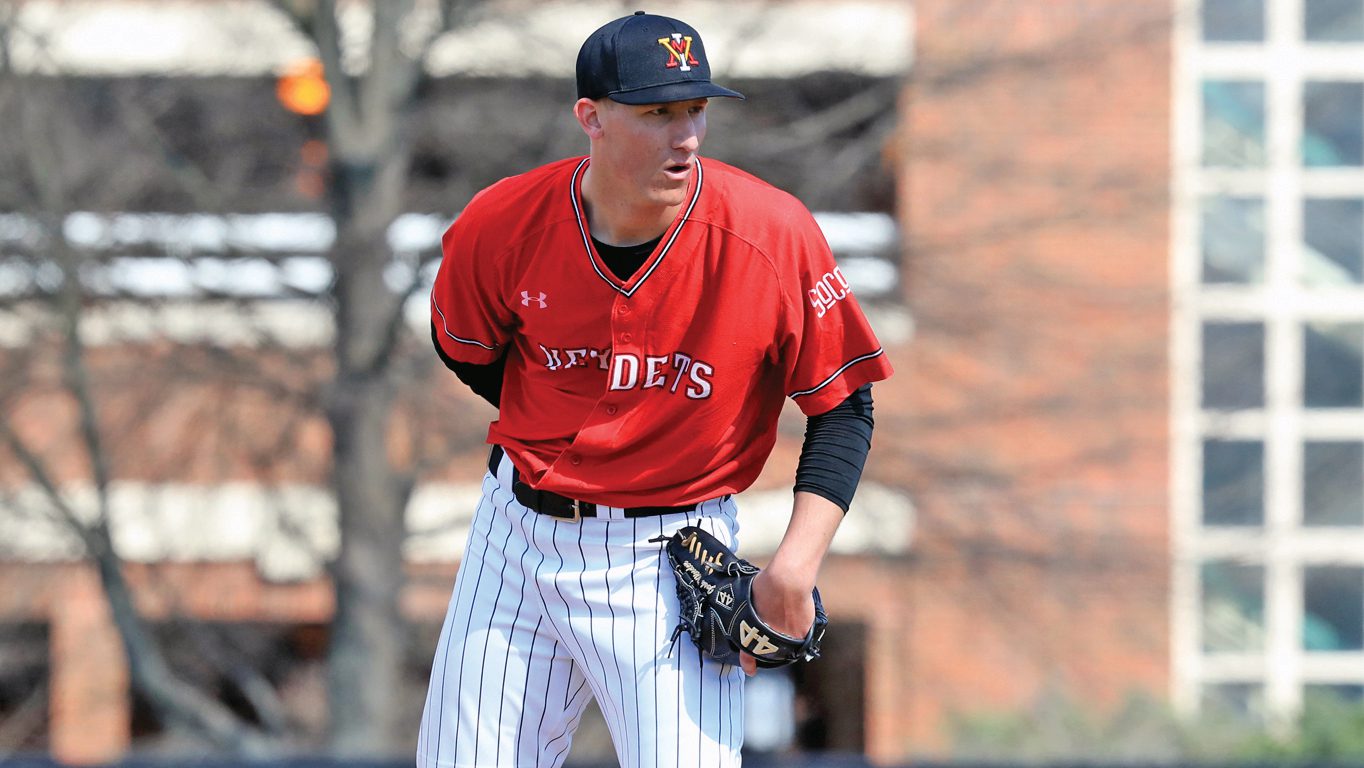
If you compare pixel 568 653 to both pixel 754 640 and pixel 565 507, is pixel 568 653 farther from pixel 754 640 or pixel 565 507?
pixel 754 640

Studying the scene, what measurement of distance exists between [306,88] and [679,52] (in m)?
7.03

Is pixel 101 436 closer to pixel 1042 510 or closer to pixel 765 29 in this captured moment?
pixel 765 29

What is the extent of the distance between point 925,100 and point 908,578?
2.84 m

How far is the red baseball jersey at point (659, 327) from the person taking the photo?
114 inches

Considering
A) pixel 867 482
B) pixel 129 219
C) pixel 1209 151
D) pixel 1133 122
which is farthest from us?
pixel 1209 151

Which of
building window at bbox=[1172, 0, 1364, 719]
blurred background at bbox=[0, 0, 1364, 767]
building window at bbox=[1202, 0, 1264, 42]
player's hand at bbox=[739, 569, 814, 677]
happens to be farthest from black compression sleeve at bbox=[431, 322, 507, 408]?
building window at bbox=[1202, 0, 1264, 42]

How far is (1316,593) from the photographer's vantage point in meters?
12.3

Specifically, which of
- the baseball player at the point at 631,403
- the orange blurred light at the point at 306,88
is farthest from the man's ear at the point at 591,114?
the orange blurred light at the point at 306,88

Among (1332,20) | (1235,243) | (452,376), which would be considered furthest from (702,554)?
(1332,20)

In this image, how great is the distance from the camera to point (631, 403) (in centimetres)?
296

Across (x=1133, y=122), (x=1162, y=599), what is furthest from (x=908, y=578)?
(x=1133, y=122)

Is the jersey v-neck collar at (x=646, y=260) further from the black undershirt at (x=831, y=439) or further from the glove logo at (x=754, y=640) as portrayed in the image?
the glove logo at (x=754, y=640)

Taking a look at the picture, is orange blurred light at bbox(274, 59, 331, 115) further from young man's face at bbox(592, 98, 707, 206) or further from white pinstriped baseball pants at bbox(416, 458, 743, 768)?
young man's face at bbox(592, 98, 707, 206)

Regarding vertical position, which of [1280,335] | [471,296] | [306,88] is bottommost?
[471,296]
